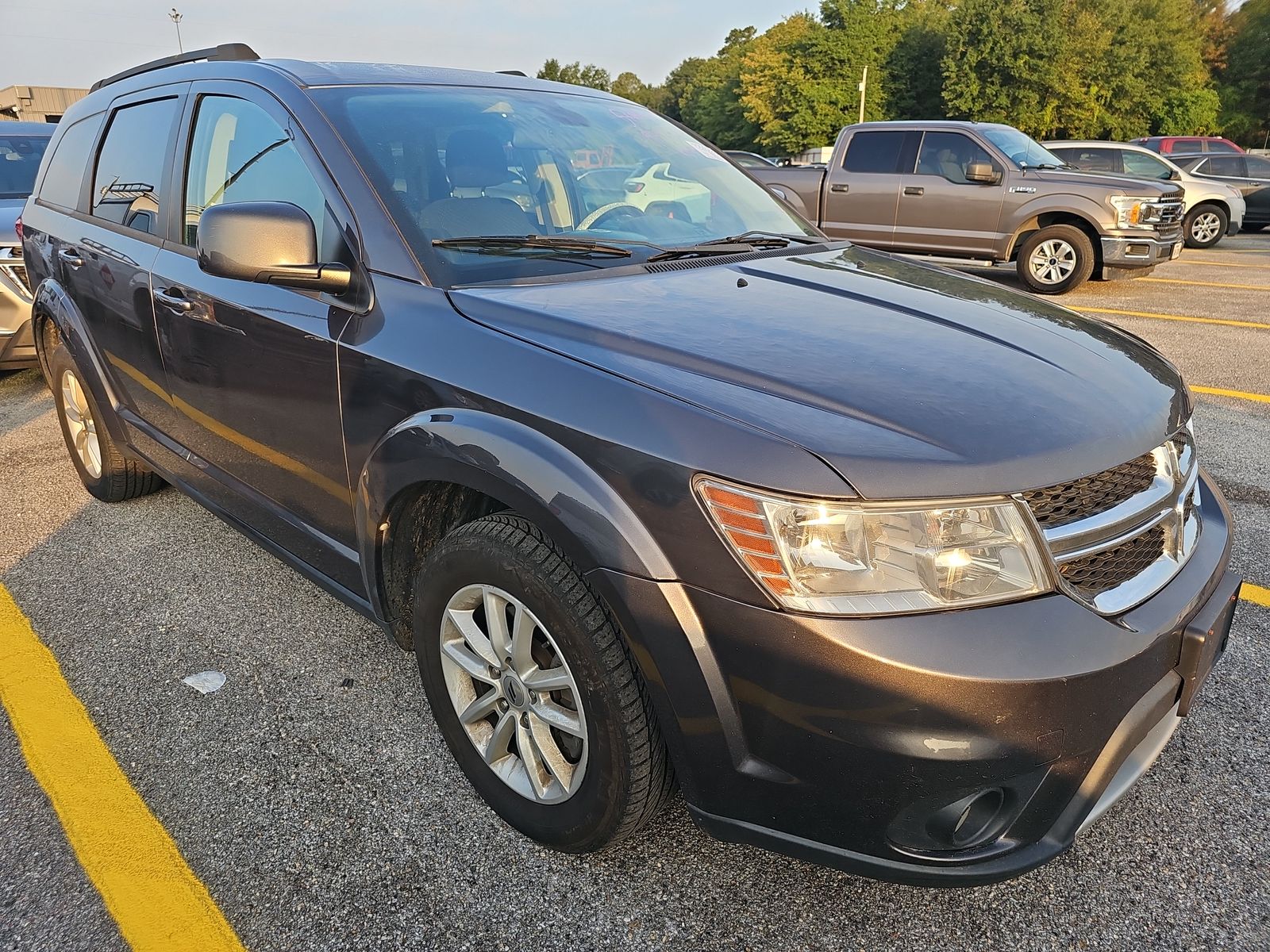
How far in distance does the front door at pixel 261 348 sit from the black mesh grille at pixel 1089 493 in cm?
160

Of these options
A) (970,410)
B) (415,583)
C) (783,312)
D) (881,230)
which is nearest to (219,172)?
(415,583)

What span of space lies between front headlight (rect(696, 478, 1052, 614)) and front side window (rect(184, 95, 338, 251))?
1.41m

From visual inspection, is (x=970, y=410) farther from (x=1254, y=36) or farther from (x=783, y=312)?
(x=1254, y=36)

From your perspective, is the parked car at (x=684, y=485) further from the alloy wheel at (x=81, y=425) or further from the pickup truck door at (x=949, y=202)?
the pickup truck door at (x=949, y=202)

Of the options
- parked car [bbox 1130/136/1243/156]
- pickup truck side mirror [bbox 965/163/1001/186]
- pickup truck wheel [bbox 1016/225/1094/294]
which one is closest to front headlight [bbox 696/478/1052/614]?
pickup truck side mirror [bbox 965/163/1001/186]

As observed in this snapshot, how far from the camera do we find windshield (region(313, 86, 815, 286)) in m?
2.24

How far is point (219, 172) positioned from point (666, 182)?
4.59 ft

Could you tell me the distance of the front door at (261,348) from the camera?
2.28 meters

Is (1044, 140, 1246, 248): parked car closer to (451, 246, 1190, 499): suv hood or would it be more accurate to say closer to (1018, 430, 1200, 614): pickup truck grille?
(451, 246, 1190, 499): suv hood

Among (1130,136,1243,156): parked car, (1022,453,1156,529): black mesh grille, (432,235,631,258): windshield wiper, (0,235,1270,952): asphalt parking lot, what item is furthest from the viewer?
(1130,136,1243,156): parked car

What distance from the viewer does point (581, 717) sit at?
1.79 meters

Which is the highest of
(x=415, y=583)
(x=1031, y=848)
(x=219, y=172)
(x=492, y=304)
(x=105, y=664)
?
(x=219, y=172)

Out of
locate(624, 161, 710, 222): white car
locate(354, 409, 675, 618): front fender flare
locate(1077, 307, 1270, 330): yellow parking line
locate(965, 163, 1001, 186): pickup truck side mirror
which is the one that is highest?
locate(965, 163, 1001, 186): pickup truck side mirror

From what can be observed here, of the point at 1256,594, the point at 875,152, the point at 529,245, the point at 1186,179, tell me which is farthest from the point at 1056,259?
the point at 529,245
